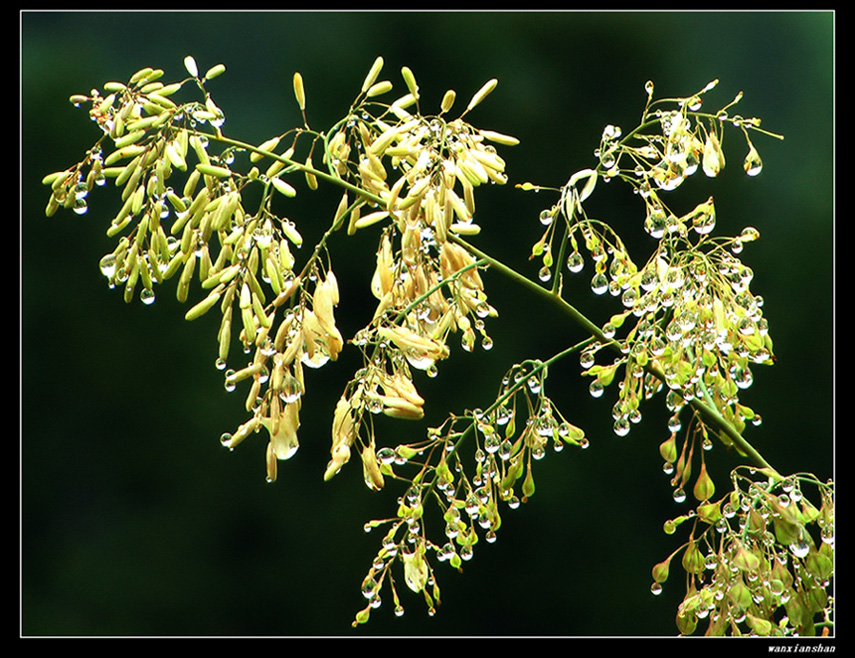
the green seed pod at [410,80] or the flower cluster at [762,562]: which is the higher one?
the green seed pod at [410,80]

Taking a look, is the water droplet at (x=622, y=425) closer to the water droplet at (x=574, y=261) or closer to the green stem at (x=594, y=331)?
the green stem at (x=594, y=331)

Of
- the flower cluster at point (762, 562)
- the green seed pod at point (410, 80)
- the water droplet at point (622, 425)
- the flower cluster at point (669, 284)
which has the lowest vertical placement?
the flower cluster at point (762, 562)

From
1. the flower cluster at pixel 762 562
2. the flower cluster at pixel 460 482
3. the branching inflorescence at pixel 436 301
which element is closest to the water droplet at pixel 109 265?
the branching inflorescence at pixel 436 301

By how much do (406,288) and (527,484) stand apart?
279mm

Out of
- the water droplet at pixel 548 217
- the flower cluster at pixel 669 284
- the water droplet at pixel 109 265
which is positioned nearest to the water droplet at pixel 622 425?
the flower cluster at pixel 669 284

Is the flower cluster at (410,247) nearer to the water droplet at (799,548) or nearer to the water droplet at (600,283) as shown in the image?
the water droplet at (600,283)

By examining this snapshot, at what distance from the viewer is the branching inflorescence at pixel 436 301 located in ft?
2.98

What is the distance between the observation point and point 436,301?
1.03 m

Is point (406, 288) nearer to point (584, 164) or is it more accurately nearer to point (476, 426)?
point (476, 426)

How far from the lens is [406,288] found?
1003 millimetres

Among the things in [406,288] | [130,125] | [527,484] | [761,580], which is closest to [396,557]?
[527,484]

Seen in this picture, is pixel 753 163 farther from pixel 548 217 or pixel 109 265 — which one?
pixel 109 265

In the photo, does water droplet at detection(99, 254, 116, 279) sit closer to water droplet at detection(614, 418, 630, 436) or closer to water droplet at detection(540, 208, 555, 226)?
water droplet at detection(540, 208, 555, 226)

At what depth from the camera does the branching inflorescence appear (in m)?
0.91
